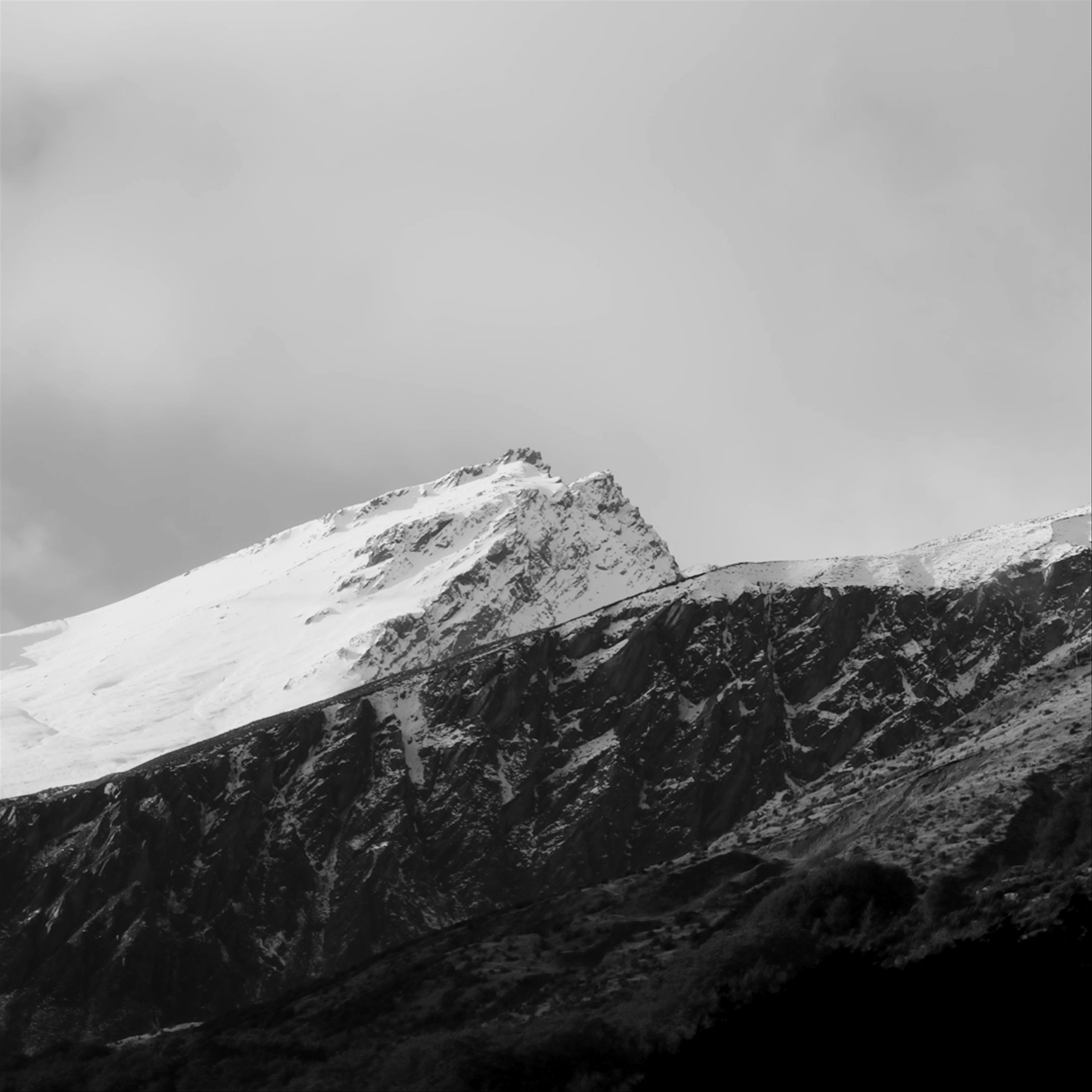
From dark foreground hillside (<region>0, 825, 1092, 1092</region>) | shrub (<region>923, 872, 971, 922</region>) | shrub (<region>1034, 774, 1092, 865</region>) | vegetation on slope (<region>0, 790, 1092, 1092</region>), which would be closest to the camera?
dark foreground hillside (<region>0, 825, 1092, 1092</region>)

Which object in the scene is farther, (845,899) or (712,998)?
(845,899)

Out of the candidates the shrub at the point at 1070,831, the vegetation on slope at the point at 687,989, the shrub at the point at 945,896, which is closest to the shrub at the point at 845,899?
the vegetation on slope at the point at 687,989

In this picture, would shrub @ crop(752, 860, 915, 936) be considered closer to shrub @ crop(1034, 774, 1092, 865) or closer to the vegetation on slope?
the vegetation on slope

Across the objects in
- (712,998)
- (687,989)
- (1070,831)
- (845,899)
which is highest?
(845,899)

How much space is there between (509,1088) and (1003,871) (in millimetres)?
39107

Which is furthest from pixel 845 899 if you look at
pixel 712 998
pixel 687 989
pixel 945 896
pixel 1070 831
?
pixel 1070 831

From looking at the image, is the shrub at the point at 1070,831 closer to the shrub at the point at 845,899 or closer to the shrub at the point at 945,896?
the shrub at the point at 945,896

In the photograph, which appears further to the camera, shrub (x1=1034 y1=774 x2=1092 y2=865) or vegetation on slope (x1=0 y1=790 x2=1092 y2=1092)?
shrub (x1=1034 y1=774 x2=1092 y2=865)

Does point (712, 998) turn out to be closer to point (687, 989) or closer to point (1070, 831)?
point (687, 989)

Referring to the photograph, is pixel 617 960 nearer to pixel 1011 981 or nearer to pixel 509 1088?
pixel 509 1088

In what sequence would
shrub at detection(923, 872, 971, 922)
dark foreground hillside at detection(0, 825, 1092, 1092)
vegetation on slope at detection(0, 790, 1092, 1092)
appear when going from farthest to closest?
shrub at detection(923, 872, 971, 922), vegetation on slope at detection(0, 790, 1092, 1092), dark foreground hillside at detection(0, 825, 1092, 1092)

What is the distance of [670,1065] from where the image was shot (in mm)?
133000

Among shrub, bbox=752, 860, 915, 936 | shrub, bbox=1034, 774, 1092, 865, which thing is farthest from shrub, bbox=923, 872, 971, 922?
shrub, bbox=1034, 774, 1092, 865

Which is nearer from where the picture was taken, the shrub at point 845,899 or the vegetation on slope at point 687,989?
the vegetation on slope at point 687,989
